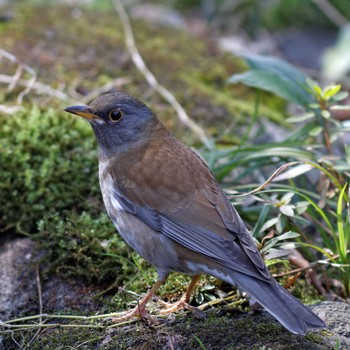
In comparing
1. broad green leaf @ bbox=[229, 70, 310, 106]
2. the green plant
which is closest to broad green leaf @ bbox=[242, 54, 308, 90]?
the green plant

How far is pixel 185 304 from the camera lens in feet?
14.7

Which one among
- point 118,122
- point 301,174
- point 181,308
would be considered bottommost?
point 181,308

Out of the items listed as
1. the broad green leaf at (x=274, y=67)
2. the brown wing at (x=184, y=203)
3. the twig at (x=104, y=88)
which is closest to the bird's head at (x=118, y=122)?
the brown wing at (x=184, y=203)

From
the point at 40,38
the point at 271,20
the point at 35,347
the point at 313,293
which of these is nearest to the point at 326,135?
the point at 313,293

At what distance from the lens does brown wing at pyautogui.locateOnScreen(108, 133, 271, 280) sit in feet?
13.8

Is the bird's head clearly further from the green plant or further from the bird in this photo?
the green plant

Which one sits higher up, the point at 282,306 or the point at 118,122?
the point at 118,122

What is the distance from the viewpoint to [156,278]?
492cm

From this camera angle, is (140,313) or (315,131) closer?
(140,313)

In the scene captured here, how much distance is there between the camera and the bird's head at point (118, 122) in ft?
16.8

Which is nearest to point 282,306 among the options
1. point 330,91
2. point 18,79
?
point 330,91

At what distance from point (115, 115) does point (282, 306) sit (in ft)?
7.00

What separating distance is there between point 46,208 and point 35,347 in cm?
155

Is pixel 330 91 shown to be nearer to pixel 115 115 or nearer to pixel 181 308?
pixel 115 115
